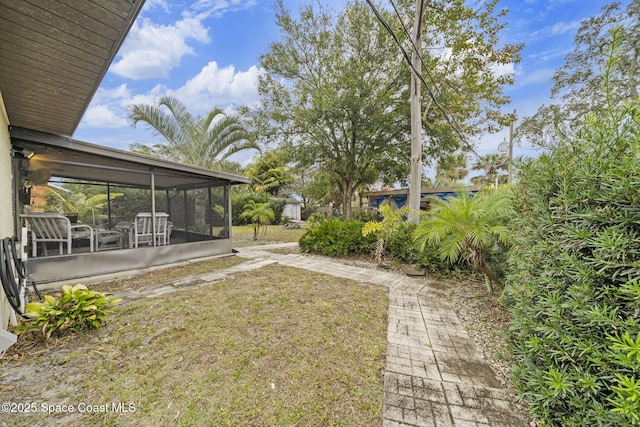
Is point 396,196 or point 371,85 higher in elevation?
point 371,85

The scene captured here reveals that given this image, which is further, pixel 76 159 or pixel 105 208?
pixel 105 208

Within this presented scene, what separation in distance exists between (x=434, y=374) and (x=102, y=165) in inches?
296

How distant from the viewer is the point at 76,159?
5.39 meters

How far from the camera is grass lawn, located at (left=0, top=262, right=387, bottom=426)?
1693mm

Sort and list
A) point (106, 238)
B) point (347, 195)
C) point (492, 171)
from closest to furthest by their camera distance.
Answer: point (106, 238) < point (347, 195) < point (492, 171)

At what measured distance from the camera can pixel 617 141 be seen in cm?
133

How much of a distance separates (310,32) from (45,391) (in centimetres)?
1349

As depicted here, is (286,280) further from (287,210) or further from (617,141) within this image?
(287,210)

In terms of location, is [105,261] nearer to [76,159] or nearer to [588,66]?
[76,159]

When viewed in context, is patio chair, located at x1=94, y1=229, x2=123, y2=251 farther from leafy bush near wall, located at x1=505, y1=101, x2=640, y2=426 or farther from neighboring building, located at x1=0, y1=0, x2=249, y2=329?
leafy bush near wall, located at x1=505, y1=101, x2=640, y2=426

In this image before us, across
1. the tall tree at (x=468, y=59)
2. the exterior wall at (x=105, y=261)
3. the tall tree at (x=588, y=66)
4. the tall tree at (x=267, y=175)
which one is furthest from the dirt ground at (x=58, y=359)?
the tall tree at (x=267, y=175)

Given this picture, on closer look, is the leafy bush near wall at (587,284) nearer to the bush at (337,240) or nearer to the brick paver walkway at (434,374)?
the brick paver walkway at (434,374)

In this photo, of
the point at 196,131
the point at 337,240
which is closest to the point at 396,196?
the point at 337,240

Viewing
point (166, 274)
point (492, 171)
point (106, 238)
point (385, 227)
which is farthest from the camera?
point (492, 171)
